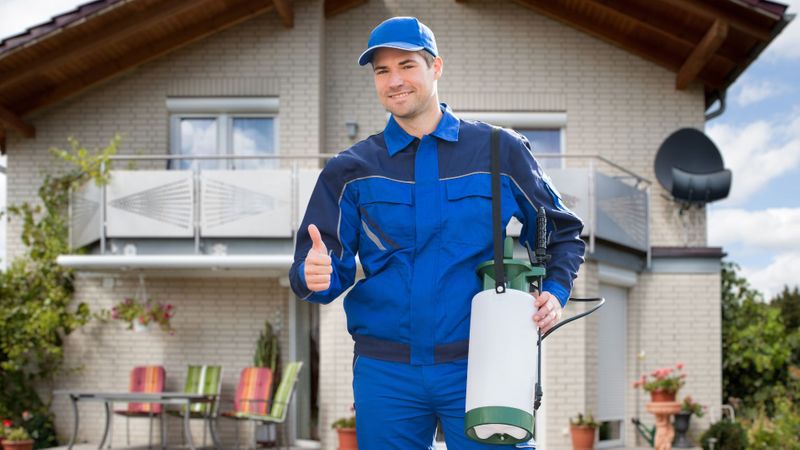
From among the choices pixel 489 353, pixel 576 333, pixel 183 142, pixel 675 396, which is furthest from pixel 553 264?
pixel 183 142

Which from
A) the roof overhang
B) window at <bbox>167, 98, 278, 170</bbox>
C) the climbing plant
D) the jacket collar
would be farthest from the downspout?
the jacket collar

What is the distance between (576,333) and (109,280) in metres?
5.90

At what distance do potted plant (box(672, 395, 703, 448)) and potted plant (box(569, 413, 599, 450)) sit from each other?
4.83 feet

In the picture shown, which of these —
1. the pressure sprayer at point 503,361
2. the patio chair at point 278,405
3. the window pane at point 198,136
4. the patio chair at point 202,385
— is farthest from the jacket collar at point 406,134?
the window pane at point 198,136

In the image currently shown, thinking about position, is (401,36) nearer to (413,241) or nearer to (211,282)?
(413,241)

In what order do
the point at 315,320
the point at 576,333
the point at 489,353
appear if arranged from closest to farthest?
the point at 489,353
the point at 576,333
the point at 315,320

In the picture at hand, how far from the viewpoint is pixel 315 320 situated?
13.4m

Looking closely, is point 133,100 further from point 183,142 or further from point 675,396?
point 675,396

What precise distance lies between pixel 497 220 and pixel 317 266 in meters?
0.46

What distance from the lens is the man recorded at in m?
2.62

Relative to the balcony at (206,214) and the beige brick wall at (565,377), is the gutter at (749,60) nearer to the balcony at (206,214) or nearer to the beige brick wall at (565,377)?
the balcony at (206,214)

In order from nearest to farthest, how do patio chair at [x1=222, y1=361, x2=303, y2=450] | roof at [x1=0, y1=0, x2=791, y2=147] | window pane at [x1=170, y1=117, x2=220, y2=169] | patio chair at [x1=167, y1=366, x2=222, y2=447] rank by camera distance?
patio chair at [x1=222, y1=361, x2=303, y2=450] < roof at [x1=0, y1=0, x2=791, y2=147] < patio chair at [x1=167, y1=366, x2=222, y2=447] < window pane at [x1=170, y1=117, x2=220, y2=169]

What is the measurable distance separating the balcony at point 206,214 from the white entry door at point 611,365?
1.88 meters

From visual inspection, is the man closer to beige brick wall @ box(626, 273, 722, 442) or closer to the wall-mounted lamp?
the wall-mounted lamp
